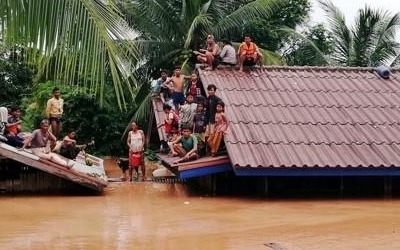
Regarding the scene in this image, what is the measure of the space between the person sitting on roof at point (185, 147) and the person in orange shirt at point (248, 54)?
2807 mm

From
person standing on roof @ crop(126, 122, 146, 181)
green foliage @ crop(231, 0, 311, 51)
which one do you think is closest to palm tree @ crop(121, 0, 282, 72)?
green foliage @ crop(231, 0, 311, 51)

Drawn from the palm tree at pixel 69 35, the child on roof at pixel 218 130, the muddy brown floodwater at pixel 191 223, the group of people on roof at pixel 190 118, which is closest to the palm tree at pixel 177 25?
the group of people on roof at pixel 190 118

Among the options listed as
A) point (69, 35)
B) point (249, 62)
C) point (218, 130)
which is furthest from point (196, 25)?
point (69, 35)

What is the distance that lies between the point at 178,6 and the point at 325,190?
441 inches

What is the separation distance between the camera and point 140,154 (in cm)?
1478

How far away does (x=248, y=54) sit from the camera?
15.2m

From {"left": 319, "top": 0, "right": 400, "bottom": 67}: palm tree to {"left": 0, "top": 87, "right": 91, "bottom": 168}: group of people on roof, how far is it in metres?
12.0

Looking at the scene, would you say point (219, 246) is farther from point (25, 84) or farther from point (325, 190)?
point (25, 84)

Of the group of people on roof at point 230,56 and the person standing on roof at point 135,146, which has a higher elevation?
the group of people on roof at point 230,56

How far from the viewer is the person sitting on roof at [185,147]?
12.5 meters

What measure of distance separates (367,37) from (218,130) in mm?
12232

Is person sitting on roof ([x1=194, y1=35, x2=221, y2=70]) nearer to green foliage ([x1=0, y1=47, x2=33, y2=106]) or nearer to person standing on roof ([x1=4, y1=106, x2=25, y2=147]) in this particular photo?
person standing on roof ([x1=4, y1=106, x2=25, y2=147])

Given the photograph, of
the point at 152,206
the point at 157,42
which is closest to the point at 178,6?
the point at 157,42

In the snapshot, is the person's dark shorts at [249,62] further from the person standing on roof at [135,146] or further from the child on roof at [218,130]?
the child on roof at [218,130]
